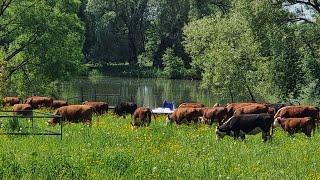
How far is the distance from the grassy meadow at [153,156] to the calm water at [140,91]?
30215 millimetres

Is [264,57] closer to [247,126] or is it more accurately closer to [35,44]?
[35,44]

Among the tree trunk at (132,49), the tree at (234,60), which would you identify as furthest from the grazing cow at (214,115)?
the tree trunk at (132,49)

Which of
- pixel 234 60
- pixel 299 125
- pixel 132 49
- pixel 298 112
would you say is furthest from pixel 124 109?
pixel 132 49

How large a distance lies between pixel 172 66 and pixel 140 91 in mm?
20046

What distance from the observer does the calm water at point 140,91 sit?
54031mm

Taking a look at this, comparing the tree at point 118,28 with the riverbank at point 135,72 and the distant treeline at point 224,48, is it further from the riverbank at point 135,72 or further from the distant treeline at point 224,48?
the distant treeline at point 224,48

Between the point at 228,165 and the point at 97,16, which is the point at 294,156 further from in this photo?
the point at 97,16

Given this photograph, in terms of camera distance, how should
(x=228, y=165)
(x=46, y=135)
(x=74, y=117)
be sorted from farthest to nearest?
1. (x=74, y=117)
2. (x=46, y=135)
3. (x=228, y=165)

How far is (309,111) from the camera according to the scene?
24.1m

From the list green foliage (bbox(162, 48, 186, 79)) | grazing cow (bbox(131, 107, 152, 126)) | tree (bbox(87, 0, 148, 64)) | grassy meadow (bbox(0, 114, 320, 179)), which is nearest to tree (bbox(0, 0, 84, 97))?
grazing cow (bbox(131, 107, 152, 126))

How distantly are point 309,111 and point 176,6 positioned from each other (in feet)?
198

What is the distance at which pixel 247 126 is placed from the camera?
1883 cm

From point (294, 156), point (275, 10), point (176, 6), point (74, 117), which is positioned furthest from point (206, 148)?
point (176, 6)

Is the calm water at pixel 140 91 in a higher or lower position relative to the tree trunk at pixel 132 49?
lower
